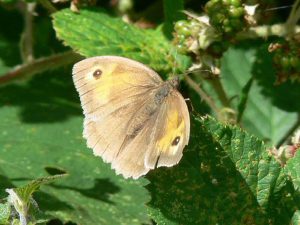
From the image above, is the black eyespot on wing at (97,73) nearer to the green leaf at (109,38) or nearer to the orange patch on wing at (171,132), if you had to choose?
the orange patch on wing at (171,132)

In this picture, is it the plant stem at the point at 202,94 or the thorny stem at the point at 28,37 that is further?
the thorny stem at the point at 28,37

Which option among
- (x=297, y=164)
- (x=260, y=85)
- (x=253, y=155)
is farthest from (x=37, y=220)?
(x=260, y=85)

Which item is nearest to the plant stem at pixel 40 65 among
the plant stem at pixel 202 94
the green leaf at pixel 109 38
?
the green leaf at pixel 109 38

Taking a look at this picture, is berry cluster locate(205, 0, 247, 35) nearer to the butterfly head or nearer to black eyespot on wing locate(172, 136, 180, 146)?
the butterfly head

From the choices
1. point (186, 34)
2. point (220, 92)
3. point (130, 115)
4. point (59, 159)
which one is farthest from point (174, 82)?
point (59, 159)

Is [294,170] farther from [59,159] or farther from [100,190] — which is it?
[59,159]

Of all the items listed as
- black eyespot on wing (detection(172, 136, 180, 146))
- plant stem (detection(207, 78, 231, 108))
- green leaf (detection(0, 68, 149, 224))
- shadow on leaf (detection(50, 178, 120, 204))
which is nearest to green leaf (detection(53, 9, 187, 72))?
plant stem (detection(207, 78, 231, 108))
